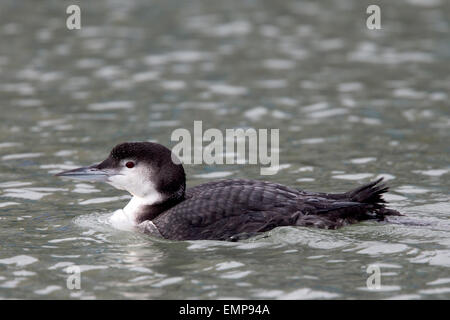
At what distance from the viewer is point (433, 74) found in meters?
14.4

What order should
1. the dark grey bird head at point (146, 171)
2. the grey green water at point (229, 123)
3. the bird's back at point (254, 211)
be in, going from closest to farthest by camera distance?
the grey green water at point (229, 123) < the bird's back at point (254, 211) < the dark grey bird head at point (146, 171)

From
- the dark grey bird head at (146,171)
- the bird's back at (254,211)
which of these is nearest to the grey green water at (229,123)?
the bird's back at (254,211)

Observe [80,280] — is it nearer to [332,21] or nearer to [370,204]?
[370,204]

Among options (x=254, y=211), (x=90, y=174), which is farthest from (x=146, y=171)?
(x=254, y=211)

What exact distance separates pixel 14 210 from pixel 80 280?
91.3 inches

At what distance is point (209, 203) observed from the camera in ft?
27.4

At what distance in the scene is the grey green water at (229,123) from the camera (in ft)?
24.6

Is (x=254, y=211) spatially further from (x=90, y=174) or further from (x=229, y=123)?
(x=229, y=123)

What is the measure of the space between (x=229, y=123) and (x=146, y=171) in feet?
13.5

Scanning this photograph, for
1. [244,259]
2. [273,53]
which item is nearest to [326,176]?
[244,259]

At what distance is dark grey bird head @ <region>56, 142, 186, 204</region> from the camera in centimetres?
854

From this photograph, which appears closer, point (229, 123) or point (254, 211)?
point (254, 211)

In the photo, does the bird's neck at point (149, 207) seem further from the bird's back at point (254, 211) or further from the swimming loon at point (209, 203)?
the bird's back at point (254, 211)

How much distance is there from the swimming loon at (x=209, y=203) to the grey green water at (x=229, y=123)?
0.12 m
